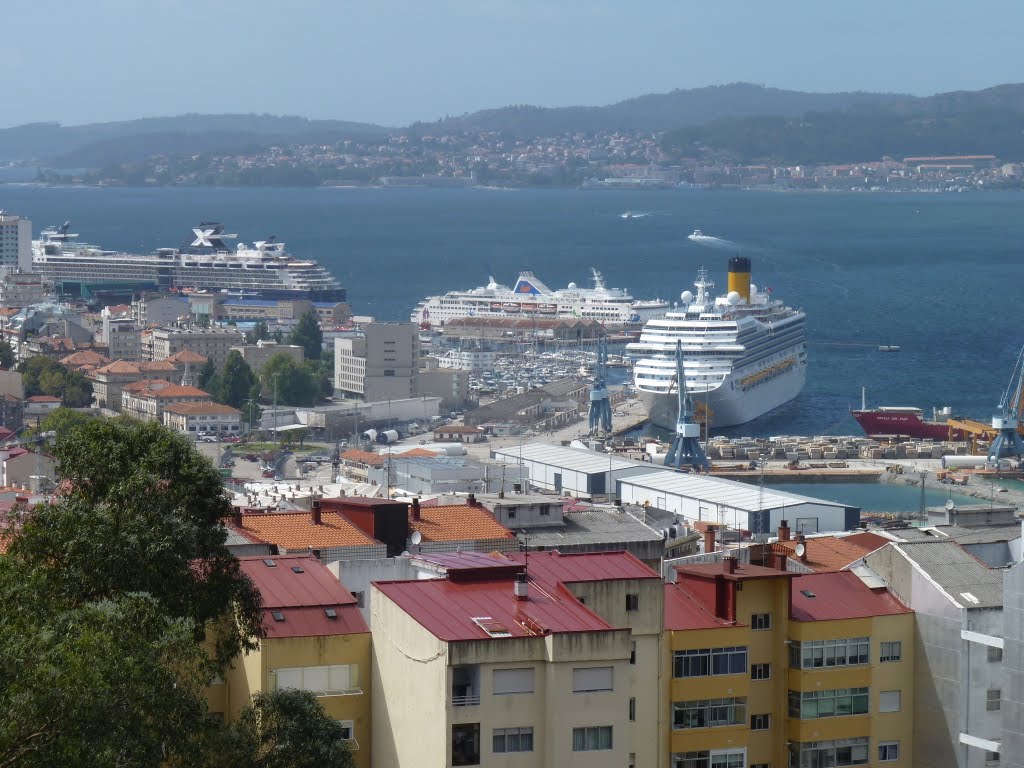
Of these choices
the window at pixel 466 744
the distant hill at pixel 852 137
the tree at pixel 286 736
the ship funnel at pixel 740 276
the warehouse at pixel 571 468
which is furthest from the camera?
Result: the distant hill at pixel 852 137

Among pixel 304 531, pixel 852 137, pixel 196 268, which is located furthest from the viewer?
pixel 852 137

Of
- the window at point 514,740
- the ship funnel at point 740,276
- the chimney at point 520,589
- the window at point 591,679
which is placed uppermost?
the chimney at point 520,589

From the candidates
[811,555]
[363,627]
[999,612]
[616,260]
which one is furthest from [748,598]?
[616,260]

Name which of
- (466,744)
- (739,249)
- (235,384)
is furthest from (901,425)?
(739,249)

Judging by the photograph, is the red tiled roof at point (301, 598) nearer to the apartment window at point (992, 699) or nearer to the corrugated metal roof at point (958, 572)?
the corrugated metal roof at point (958, 572)

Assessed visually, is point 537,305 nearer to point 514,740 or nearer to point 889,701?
point 889,701

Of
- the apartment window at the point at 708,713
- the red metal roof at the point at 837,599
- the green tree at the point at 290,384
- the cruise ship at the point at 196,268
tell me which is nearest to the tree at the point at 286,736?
the apartment window at the point at 708,713

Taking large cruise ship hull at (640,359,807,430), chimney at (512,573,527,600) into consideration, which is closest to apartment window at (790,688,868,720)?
chimney at (512,573,527,600)
